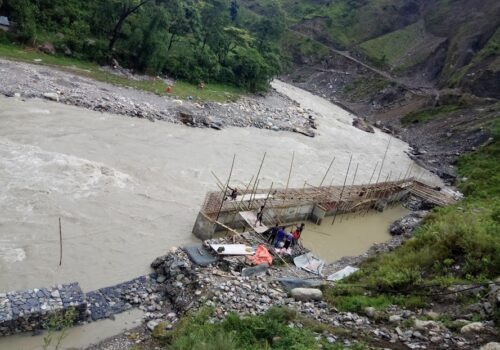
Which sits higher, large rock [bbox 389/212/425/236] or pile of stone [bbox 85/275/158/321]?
large rock [bbox 389/212/425/236]

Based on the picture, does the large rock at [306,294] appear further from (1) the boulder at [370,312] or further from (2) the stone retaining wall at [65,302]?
(2) the stone retaining wall at [65,302]

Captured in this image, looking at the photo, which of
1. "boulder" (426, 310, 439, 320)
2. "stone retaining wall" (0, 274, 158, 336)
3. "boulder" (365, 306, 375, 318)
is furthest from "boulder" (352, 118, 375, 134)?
"stone retaining wall" (0, 274, 158, 336)

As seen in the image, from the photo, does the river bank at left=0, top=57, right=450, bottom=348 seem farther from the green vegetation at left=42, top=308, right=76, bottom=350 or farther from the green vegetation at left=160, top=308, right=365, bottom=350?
the green vegetation at left=160, top=308, right=365, bottom=350

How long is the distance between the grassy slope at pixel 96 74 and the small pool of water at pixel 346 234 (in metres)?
20.9

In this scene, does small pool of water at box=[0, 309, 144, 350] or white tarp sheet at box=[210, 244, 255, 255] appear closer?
small pool of water at box=[0, 309, 144, 350]

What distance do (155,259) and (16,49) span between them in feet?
90.1

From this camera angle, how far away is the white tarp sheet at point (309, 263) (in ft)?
59.5

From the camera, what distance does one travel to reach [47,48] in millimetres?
37438

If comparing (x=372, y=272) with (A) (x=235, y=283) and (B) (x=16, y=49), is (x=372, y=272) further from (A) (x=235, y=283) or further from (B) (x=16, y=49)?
(B) (x=16, y=49)

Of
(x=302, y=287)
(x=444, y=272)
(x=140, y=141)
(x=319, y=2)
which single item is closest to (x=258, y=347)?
(x=302, y=287)

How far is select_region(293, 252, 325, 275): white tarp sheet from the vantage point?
1814 cm

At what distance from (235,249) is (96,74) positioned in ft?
87.5

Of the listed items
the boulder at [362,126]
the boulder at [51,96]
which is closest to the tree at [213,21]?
the boulder at [362,126]

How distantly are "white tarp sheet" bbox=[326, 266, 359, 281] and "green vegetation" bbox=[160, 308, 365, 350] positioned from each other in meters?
5.07
